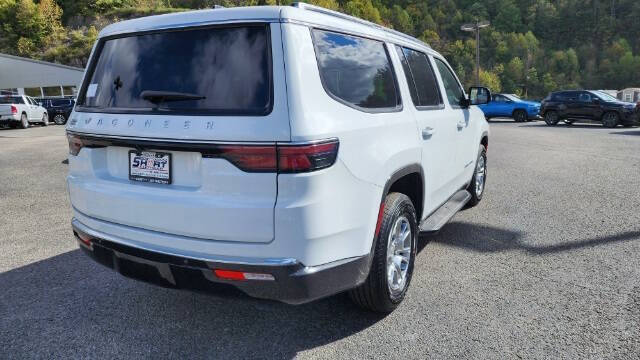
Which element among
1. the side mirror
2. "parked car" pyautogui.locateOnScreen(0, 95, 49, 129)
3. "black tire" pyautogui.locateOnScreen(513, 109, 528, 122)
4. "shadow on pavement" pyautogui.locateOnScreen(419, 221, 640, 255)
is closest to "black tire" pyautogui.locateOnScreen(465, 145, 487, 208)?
"shadow on pavement" pyautogui.locateOnScreen(419, 221, 640, 255)

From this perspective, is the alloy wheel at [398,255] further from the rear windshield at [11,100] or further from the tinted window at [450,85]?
the rear windshield at [11,100]

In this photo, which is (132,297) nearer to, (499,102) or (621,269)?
(621,269)

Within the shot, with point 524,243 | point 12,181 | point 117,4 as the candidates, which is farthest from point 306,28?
point 117,4

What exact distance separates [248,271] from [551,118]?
70.0ft

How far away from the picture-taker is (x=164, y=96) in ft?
7.80

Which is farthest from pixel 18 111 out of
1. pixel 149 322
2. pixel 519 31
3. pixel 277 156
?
pixel 519 31

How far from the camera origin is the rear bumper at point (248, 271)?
2.18 meters

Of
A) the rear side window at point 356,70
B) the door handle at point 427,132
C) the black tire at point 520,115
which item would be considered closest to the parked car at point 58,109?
the black tire at point 520,115

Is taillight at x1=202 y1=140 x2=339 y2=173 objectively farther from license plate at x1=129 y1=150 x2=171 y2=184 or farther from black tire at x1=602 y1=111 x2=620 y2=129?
black tire at x1=602 y1=111 x2=620 y2=129

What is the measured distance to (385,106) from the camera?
2889 mm

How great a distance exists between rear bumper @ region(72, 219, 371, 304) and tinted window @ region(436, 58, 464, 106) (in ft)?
7.81

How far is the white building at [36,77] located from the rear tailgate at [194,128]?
2001 inches

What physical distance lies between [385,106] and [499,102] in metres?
23.3

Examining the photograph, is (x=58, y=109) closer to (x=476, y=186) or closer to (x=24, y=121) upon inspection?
(x=24, y=121)
